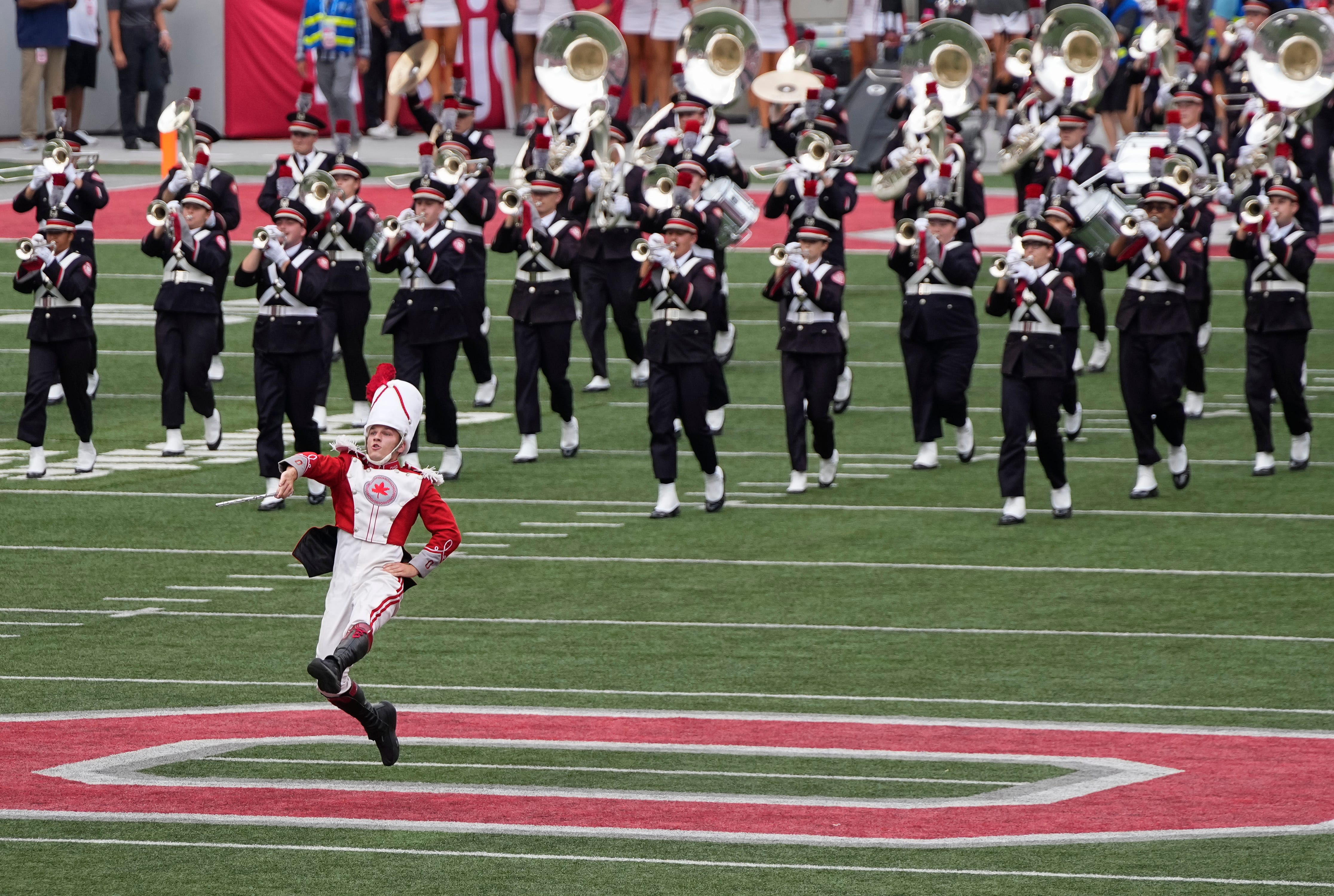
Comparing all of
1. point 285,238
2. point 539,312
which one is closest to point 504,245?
point 539,312

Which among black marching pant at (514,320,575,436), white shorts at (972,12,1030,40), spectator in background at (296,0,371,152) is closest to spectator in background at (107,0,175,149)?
spectator in background at (296,0,371,152)

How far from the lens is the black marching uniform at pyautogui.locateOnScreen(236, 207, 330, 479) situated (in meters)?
14.2

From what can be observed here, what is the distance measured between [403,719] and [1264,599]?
4.58m

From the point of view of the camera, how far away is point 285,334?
46.8 feet

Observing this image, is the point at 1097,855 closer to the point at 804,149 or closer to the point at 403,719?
the point at 403,719

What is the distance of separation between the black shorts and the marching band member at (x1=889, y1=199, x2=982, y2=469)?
14.9 m

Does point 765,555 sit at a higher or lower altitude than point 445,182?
lower

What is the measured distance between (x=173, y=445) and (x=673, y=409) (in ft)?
12.9

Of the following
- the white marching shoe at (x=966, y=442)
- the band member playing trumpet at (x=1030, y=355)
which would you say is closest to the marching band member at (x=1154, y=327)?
the band member playing trumpet at (x=1030, y=355)

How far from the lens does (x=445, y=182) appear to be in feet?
54.2

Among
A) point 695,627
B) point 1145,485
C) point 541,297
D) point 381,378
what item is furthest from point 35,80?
point 381,378

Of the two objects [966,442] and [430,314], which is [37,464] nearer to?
[430,314]

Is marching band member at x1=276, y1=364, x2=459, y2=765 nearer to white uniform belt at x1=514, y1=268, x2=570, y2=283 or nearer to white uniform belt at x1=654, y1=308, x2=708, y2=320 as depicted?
white uniform belt at x1=654, y1=308, x2=708, y2=320

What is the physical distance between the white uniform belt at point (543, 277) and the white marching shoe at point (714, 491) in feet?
6.39
